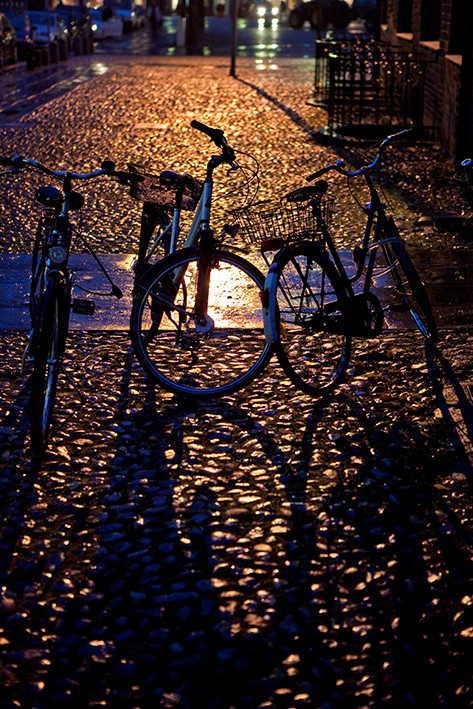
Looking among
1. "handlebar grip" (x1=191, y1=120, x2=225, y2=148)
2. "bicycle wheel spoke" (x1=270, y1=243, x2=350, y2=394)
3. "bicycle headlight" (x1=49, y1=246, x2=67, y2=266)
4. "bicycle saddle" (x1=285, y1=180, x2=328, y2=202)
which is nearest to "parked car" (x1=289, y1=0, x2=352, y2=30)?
"bicycle wheel spoke" (x1=270, y1=243, x2=350, y2=394)

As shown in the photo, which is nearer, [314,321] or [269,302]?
[269,302]

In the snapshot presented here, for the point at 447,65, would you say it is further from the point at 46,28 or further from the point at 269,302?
the point at 46,28

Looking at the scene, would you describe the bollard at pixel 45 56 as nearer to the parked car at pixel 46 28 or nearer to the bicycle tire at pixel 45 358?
the parked car at pixel 46 28

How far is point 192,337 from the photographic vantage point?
18.3ft

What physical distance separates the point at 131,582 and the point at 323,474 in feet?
3.91

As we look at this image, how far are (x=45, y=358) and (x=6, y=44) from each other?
23.0 m

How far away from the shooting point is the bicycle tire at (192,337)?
519 centimetres

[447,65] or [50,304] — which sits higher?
[447,65]

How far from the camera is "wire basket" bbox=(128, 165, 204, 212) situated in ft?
18.4

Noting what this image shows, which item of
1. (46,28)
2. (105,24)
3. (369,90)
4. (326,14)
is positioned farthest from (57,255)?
(326,14)

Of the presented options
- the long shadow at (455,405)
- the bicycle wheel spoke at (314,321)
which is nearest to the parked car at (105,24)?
the bicycle wheel spoke at (314,321)

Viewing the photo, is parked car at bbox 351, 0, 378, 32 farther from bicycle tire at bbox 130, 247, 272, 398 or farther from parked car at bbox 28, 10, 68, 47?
bicycle tire at bbox 130, 247, 272, 398

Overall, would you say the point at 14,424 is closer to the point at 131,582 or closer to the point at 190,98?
the point at 131,582

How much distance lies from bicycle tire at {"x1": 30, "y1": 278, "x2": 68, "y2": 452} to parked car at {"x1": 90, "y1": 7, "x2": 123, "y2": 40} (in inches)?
1475
